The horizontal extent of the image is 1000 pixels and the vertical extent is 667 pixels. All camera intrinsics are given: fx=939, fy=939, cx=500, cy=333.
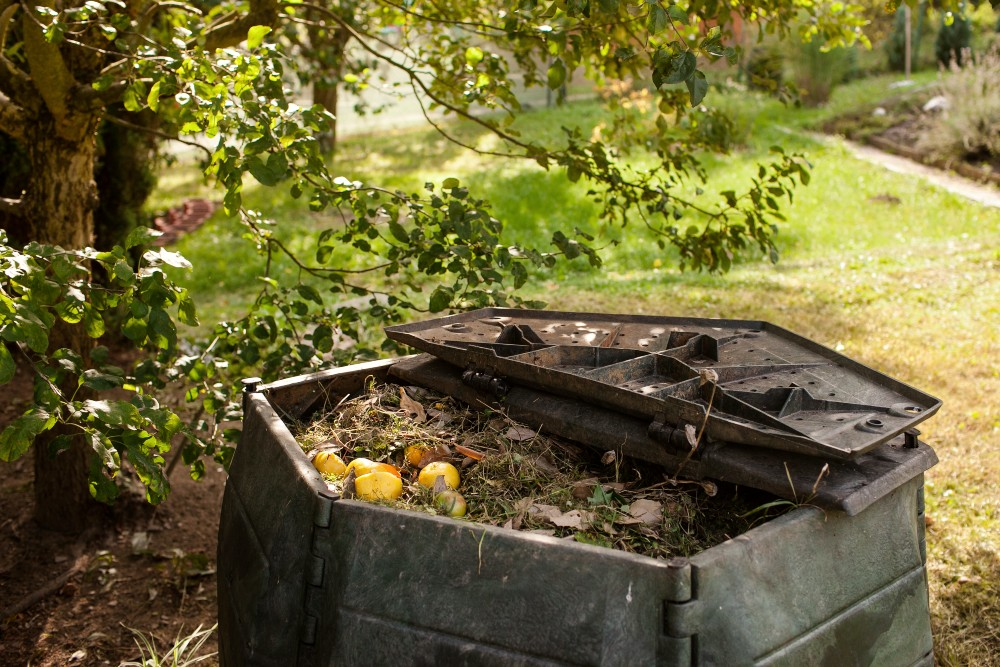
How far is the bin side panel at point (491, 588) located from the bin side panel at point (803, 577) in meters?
0.13

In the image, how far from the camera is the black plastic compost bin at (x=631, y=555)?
1891mm

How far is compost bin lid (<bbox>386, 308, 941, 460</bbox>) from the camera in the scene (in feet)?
7.45

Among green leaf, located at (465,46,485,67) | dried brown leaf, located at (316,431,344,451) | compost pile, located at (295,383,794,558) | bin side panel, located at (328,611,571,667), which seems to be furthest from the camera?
green leaf, located at (465,46,485,67)

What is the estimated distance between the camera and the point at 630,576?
1860mm

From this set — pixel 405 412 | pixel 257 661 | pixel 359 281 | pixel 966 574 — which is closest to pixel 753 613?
pixel 257 661

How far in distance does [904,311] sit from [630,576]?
6312 mm

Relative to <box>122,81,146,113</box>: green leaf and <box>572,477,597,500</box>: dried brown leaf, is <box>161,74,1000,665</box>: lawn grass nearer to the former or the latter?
<box>572,477,597,500</box>: dried brown leaf

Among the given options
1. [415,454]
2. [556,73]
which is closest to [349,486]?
[415,454]

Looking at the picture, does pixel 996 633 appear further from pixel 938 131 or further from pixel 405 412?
pixel 938 131

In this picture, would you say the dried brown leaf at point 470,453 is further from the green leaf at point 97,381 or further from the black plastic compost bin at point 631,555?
the green leaf at point 97,381

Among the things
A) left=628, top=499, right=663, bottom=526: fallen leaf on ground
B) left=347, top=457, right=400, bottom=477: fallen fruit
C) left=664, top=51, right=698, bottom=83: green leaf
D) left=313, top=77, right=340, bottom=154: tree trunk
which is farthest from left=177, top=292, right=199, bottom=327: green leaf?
left=313, top=77, right=340, bottom=154: tree trunk

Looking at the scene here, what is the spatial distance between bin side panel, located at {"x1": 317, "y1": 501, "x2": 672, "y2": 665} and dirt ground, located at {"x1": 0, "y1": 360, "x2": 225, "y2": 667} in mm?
2167

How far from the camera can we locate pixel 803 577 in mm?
2059

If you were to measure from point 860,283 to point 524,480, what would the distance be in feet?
21.3
